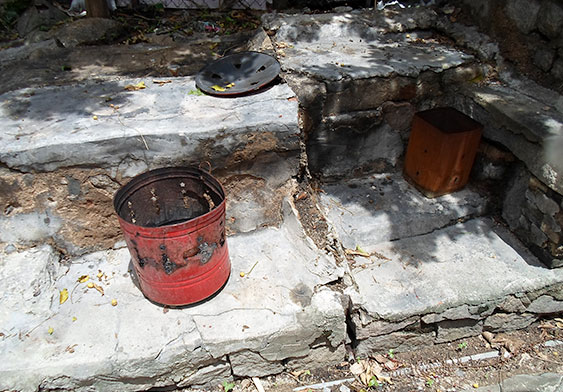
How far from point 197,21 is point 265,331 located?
4316mm

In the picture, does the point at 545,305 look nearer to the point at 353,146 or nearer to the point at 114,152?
the point at 353,146

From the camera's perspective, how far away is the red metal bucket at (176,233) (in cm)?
260

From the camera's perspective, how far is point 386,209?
3.81 metres

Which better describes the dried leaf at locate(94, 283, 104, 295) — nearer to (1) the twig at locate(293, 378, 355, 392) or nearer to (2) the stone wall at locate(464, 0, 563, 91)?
(1) the twig at locate(293, 378, 355, 392)

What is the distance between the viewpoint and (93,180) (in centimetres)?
309

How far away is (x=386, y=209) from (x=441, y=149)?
0.70 meters

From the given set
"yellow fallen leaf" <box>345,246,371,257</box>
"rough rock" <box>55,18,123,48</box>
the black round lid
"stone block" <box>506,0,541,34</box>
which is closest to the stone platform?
"yellow fallen leaf" <box>345,246,371,257</box>

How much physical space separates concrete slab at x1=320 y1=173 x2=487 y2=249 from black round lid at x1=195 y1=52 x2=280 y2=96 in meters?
1.20

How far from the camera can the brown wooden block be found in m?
3.60

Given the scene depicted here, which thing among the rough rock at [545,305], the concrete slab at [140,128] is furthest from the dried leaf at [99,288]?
the rough rock at [545,305]

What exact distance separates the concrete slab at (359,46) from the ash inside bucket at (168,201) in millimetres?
1496

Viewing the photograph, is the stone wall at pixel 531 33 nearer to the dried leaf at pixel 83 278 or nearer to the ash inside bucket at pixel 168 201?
the ash inside bucket at pixel 168 201

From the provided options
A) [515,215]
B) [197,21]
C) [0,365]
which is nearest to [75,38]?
[197,21]

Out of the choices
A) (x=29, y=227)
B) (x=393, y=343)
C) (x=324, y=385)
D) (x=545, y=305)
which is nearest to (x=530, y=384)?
(x=545, y=305)
